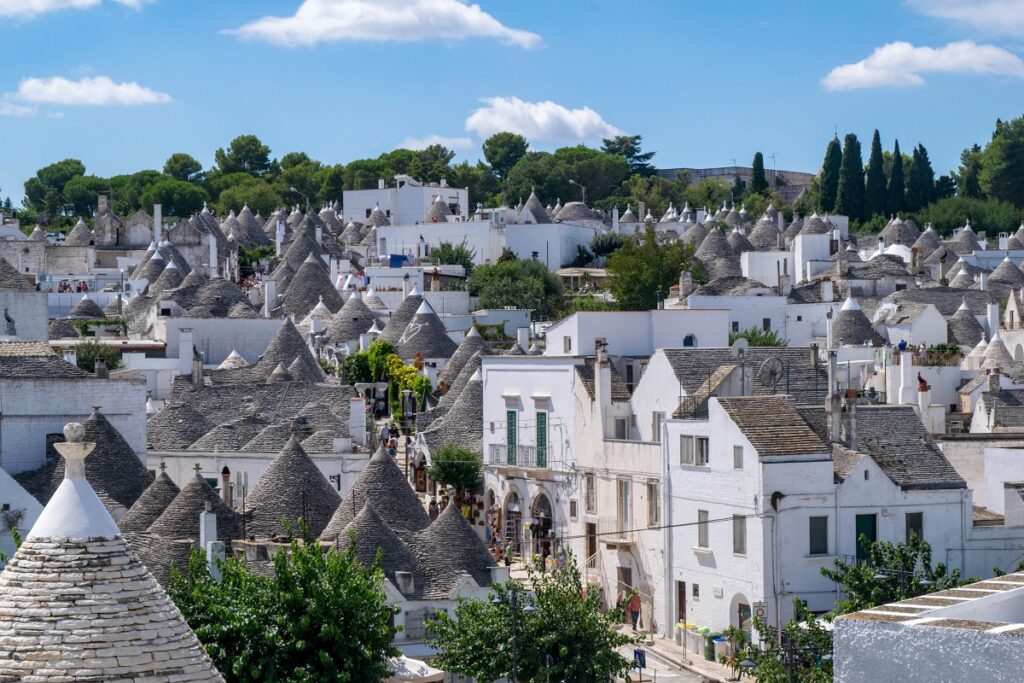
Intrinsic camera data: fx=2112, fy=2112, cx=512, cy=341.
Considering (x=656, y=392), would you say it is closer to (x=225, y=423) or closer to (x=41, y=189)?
(x=225, y=423)

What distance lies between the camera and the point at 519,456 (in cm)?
5022

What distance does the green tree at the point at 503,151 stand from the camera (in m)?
178

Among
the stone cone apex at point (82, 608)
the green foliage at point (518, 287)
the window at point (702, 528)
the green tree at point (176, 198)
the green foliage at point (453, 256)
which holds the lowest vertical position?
the window at point (702, 528)

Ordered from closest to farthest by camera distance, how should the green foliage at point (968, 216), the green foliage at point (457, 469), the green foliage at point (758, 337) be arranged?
1. the green foliage at point (457, 469)
2. the green foliage at point (758, 337)
3. the green foliage at point (968, 216)

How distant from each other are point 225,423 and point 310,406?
289 centimetres

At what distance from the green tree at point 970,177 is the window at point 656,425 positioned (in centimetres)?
10635

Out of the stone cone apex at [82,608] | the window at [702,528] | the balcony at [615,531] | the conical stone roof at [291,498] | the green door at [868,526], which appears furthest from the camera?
the balcony at [615,531]

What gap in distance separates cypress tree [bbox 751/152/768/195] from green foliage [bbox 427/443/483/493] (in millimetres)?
106387

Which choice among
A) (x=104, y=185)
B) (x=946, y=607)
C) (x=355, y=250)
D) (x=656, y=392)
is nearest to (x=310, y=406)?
(x=656, y=392)

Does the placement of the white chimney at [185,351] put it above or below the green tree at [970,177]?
below

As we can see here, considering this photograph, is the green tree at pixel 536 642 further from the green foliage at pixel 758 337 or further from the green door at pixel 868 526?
the green foliage at pixel 758 337

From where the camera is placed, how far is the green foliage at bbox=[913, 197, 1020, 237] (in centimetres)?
13150

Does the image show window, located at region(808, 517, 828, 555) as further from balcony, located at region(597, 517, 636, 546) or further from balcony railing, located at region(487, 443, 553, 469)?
balcony railing, located at region(487, 443, 553, 469)

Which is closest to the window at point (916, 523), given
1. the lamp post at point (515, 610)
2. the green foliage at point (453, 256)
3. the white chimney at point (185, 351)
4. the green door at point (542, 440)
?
the lamp post at point (515, 610)
